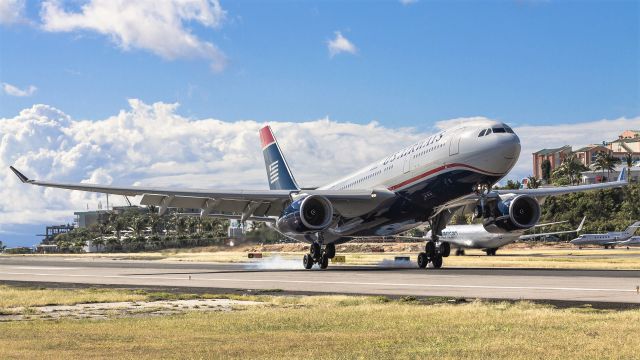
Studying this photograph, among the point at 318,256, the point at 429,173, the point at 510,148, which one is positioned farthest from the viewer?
the point at 318,256

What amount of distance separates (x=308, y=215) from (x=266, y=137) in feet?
61.9

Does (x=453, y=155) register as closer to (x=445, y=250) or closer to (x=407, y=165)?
(x=407, y=165)

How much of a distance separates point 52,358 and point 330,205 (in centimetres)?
3263

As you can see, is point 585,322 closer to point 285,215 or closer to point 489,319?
point 489,319

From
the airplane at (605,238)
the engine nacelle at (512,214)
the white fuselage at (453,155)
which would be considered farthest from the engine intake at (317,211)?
the airplane at (605,238)

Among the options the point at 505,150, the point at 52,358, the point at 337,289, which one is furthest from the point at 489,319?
the point at 505,150

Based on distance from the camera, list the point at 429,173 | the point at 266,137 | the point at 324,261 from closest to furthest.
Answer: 1. the point at 429,173
2. the point at 324,261
3. the point at 266,137

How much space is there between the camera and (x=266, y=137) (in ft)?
204

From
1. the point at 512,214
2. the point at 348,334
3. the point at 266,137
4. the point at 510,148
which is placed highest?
the point at 266,137

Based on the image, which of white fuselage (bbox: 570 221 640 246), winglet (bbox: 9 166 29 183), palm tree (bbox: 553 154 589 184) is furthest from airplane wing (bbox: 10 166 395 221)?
palm tree (bbox: 553 154 589 184)

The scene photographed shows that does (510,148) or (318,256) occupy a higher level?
(510,148)

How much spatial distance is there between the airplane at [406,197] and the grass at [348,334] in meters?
20.8

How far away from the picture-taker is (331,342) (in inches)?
536

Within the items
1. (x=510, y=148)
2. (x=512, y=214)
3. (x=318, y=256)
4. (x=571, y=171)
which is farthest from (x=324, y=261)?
(x=571, y=171)
